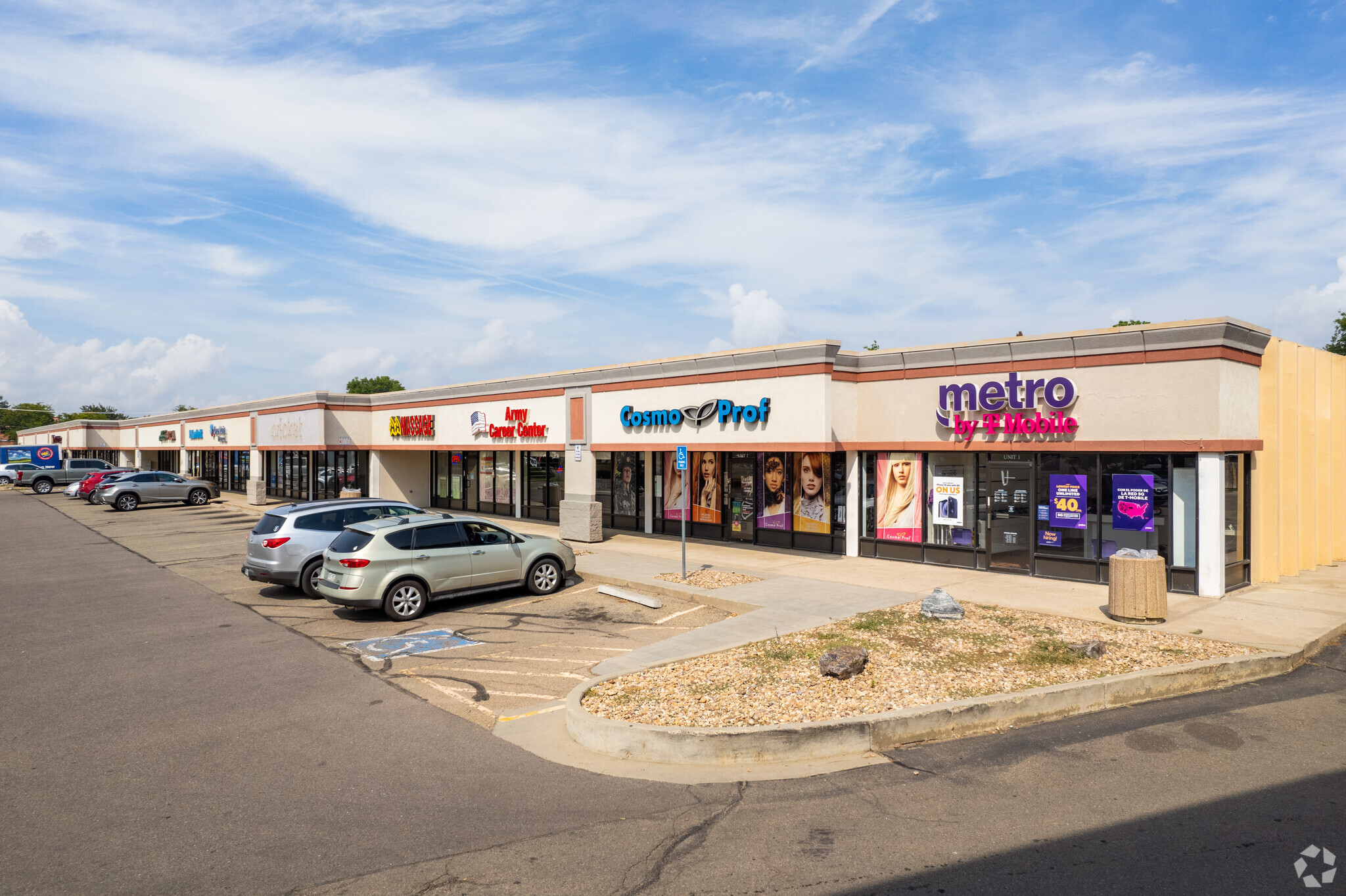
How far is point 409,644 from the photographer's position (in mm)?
11367

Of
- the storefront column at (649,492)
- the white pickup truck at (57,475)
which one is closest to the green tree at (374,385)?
the white pickup truck at (57,475)

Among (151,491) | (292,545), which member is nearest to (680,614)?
(292,545)

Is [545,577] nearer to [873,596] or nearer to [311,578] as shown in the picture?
[311,578]

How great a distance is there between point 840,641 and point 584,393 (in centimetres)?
1478

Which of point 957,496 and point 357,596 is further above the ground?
point 957,496

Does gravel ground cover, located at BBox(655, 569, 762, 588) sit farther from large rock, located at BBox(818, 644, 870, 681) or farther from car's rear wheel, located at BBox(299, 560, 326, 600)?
car's rear wheel, located at BBox(299, 560, 326, 600)

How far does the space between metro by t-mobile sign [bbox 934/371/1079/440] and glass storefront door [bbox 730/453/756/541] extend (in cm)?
537

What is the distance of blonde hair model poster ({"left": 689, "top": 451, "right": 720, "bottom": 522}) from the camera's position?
71.5 feet

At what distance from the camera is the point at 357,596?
1244 centimetres

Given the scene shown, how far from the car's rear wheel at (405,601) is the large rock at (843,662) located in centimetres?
700

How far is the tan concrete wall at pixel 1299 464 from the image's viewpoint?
1534 centimetres

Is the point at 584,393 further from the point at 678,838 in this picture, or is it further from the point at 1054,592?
the point at 678,838

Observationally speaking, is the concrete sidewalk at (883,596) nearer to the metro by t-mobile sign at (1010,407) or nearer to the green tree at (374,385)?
the metro by t-mobile sign at (1010,407)

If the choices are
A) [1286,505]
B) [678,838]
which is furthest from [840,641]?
[1286,505]
